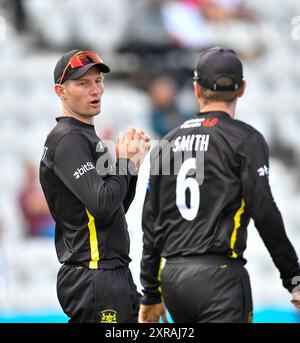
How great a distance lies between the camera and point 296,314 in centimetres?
932

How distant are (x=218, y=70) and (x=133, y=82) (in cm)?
585

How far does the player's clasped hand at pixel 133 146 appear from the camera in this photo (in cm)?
460

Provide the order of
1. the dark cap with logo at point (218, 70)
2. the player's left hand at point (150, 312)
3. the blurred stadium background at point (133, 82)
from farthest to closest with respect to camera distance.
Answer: the blurred stadium background at point (133, 82), the player's left hand at point (150, 312), the dark cap with logo at point (218, 70)

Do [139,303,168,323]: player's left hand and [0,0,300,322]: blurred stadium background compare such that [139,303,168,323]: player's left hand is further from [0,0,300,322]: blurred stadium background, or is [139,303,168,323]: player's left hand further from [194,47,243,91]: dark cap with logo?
[0,0,300,322]: blurred stadium background

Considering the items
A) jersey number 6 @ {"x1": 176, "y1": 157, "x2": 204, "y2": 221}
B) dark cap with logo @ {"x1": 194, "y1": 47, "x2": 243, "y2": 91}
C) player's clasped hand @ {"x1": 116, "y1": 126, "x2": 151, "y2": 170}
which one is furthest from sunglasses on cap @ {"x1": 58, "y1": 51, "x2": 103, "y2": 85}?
jersey number 6 @ {"x1": 176, "y1": 157, "x2": 204, "y2": 221}

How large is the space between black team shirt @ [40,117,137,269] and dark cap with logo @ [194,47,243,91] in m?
0.64

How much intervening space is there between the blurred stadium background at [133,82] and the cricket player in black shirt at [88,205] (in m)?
5.28

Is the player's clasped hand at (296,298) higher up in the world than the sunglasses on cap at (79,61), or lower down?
lower down

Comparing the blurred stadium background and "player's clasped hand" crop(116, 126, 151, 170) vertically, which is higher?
the blurred stadium background

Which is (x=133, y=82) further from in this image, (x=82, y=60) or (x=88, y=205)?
(x=88, y=205)

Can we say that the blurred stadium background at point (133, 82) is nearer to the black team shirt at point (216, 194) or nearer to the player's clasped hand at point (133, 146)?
the black team shirt at point (216, 194)

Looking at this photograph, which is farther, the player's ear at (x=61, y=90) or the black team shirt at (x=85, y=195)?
the player's ear at (x=61, y=90)

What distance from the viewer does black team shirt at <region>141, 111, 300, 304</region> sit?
179 inches

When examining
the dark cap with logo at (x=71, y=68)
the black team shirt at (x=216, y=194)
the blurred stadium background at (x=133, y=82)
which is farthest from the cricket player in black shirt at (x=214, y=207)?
the blurred stadium background at (x=133, y=82)
